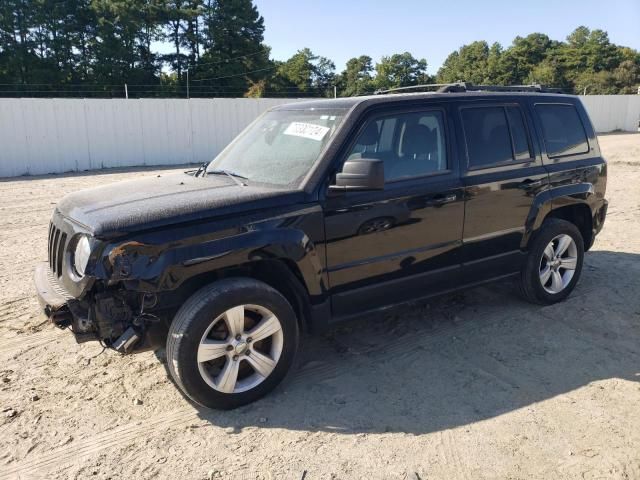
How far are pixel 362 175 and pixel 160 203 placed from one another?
4.23 ft

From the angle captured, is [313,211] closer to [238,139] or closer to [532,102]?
[238,139]

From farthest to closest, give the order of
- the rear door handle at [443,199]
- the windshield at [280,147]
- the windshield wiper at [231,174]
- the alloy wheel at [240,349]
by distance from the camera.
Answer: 1. the rear door handle at [443,199]
2. the windshield wiper at [231,174]
3. the windshield at [280,147]
4. the alloy wheel at [240,349]

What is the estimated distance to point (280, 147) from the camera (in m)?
4.04

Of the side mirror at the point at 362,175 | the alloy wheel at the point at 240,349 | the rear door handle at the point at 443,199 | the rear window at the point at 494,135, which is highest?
the rear window at the point at 494,135

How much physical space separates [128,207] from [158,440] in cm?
142

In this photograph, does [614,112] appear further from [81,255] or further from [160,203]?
[81,255]

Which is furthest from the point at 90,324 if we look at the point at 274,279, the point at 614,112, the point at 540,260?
the point at 614,112

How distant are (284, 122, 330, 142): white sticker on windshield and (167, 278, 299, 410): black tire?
3.91 ft

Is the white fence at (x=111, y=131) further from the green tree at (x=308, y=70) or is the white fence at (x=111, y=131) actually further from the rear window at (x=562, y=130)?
the green tree at (x=308, y=70)

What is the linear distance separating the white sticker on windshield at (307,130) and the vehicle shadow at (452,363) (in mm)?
1668

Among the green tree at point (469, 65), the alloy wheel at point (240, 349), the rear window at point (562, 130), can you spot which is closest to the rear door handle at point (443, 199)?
the rear window at point (562, 130)

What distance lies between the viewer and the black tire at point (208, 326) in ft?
10.2

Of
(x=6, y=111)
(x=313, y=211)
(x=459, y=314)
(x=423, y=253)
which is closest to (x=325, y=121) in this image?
(x=313, y=211)

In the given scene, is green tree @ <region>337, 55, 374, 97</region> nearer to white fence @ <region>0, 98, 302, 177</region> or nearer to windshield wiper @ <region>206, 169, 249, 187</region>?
white fence @ <region>0, 98, 302, 177</region>
